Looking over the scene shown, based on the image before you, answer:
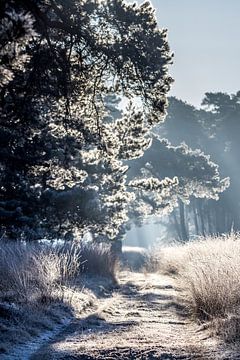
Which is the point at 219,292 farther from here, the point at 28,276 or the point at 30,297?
the point at 28,276

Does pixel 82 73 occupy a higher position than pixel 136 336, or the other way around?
pixel 82 73

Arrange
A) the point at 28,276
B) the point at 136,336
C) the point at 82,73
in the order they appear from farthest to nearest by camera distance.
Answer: the point at 28,276 < the point at 82,73 < the point at 136,336

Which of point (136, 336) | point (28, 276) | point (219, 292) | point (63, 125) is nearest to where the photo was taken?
point (136, 336)

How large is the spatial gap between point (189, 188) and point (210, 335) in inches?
1152

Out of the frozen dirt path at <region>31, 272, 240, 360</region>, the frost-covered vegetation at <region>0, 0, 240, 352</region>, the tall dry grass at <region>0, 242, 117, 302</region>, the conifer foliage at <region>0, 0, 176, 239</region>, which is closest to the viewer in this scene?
the frozen dirt path at <region>31, 272, 240, 360</region>

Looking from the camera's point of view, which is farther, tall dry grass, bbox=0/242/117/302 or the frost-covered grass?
tall dry grass, bbox=0/242/117/302

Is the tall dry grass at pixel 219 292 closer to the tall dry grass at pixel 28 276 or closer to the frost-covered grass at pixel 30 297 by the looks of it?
the frost-covered grass at pixel 30 297

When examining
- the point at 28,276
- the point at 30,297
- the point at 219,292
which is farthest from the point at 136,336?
the point at 28,276

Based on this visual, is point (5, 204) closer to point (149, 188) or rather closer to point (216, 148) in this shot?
point (149, 188)

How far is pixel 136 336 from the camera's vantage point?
6.34m

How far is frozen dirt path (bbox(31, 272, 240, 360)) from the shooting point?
208 inches

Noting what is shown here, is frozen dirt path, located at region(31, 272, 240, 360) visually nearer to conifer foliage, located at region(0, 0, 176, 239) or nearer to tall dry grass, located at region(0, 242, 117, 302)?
tall dry grass, located at region(0, 242, 117, 302)

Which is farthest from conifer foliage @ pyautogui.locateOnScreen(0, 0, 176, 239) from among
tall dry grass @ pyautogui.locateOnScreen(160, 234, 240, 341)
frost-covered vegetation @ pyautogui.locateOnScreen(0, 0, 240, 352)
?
tall dry grass @ pyautogui.locateOnScreen(160, 234, 240, 341)

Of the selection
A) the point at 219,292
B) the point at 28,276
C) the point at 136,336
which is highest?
the point at 28,276
